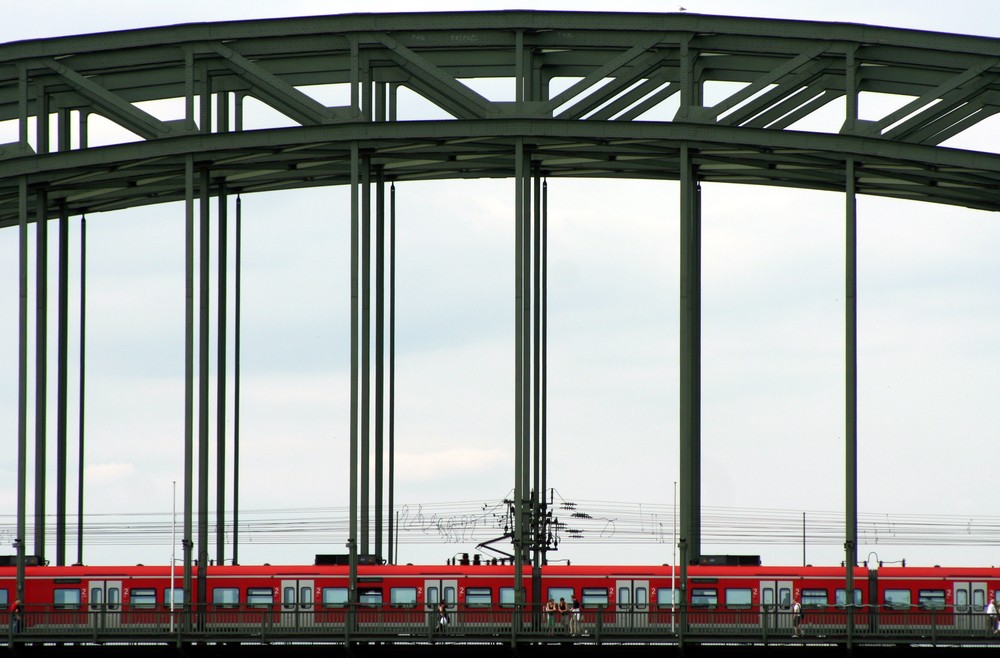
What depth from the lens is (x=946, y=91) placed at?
53.8 meters

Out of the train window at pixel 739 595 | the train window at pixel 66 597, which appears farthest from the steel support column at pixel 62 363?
the train window at pixel 739 595

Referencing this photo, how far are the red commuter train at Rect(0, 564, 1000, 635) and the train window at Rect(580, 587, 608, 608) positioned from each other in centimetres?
3

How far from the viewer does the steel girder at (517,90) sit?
54500mm

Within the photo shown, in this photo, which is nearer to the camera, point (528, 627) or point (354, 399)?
point (528, 627)

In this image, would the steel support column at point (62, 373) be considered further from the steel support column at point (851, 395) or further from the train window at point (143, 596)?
the steel support column at point (851, 395)

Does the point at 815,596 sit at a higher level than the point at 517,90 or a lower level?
lower

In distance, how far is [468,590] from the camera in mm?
56188

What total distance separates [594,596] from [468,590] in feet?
11.8

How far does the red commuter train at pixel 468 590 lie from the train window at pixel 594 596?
28 mm

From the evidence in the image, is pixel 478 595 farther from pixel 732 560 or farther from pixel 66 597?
pixel 66 597

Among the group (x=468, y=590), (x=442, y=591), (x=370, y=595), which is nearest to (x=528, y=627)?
(x=468, y=590)

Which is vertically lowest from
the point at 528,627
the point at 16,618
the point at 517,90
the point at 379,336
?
the point at 528,627

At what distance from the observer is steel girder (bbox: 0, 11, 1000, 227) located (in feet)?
179

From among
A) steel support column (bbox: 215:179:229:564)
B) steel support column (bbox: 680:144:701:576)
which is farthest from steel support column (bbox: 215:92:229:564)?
steel support column (bbox: 680:144:701:576)
